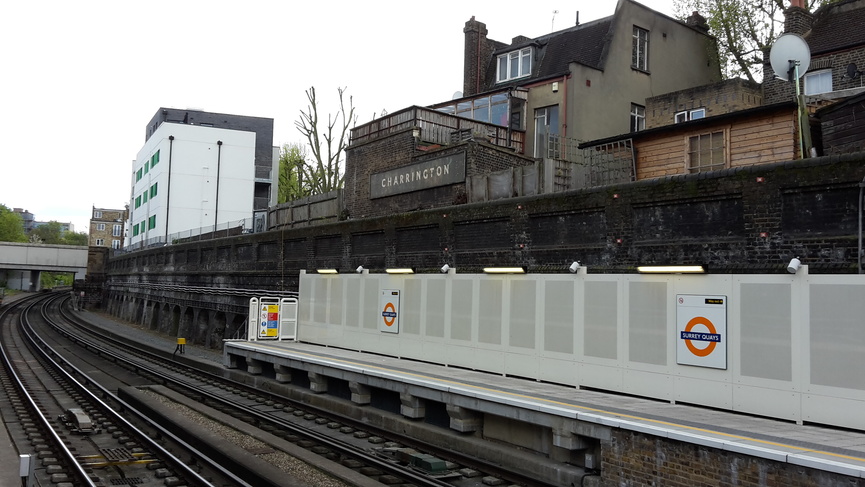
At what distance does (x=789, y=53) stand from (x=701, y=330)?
6231 mm

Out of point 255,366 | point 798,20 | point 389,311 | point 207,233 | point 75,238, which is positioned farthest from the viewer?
point 75,238

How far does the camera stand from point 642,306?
37.1 feet

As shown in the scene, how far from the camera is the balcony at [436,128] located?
23.2 metres

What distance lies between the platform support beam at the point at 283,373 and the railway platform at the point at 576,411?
1.32 meters

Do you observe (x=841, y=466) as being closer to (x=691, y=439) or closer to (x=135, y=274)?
(x=691, y=439)

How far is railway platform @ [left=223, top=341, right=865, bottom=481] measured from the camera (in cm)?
770

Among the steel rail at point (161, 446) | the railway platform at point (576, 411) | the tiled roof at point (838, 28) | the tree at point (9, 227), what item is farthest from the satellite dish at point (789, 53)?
the tree at point (9, 227)

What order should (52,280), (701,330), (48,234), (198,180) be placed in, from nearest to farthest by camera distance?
(701,330), (198,180), (52,280), (48,234)

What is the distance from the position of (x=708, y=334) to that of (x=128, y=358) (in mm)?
26022

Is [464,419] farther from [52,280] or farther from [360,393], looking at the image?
[52,280]

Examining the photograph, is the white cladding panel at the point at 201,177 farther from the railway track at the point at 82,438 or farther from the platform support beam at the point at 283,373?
the platform support beam at the point at 283,373

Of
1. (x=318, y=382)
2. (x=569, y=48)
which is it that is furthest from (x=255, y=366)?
(x=569, y=48)

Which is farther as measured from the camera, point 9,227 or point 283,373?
point 9,227

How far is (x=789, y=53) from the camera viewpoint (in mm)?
12953
